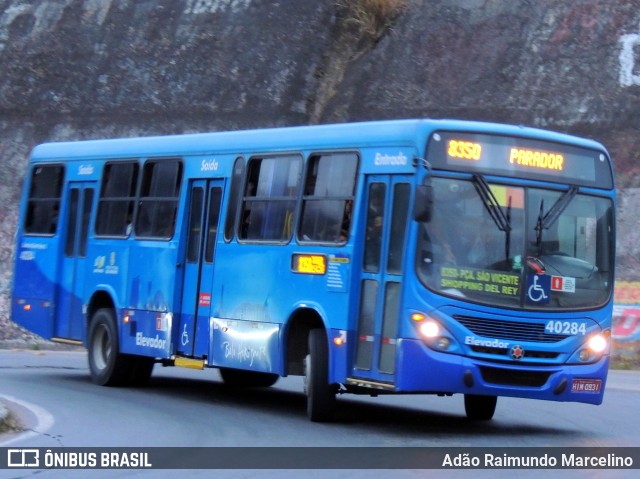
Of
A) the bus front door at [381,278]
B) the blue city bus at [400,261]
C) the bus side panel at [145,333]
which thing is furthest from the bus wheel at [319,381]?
the bus side panel at [145,333]

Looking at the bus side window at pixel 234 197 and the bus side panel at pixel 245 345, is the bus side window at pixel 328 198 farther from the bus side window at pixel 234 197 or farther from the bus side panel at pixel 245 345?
the bus side window at pixel 234 197

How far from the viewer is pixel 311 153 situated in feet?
44.2

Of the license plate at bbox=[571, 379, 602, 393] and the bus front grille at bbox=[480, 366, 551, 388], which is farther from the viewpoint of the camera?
the license plate at bbox=[571, 379, 602, 393]

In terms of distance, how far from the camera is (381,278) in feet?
40.0

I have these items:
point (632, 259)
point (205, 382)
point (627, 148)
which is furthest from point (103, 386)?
point (627, 148)

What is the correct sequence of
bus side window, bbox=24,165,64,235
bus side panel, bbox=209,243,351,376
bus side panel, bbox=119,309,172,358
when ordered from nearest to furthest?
1. bus side panel, bbox=209,243,351,376
2. bus side panel, bbox=119,309,172,358
3. bus side window, bbox=24,165,64,235

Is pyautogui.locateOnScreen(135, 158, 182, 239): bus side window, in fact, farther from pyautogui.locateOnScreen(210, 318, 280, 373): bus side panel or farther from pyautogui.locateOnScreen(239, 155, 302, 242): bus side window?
pyautogui.locateOnScreen(210, 318, 280, 373): bus side panel

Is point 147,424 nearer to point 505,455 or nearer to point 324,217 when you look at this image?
point 324,217

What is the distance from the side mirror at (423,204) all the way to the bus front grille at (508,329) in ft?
3.35

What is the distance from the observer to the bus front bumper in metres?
11.7

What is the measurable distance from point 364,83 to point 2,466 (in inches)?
1012

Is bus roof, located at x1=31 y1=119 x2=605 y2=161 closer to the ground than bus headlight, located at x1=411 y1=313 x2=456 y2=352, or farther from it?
farther from it

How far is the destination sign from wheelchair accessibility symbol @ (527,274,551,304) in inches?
39.4

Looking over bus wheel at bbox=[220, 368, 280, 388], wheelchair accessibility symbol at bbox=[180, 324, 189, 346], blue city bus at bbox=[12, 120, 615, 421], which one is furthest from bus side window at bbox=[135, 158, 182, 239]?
bus wheel at bbox=[220, 368, 280, 388]
